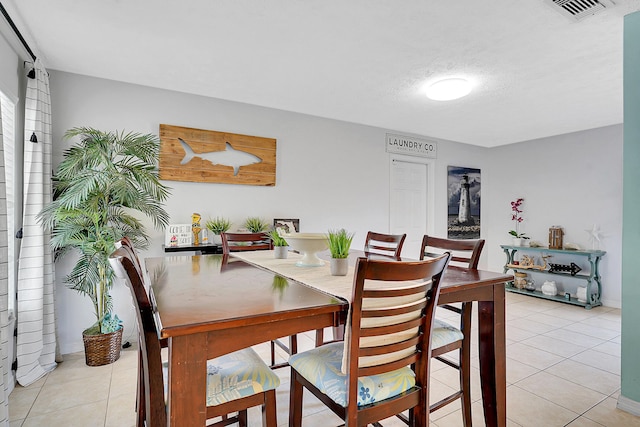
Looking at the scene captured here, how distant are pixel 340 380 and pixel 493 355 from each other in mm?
873

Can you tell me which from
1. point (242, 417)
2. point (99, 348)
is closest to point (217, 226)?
point (99, 348)

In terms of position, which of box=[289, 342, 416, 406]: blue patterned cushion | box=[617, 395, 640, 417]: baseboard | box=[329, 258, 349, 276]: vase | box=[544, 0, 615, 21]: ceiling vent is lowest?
box=[617, 395, 640, 417]: baseboard

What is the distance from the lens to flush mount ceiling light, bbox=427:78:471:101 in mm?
3021

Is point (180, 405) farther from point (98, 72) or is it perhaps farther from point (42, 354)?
point (98, 72)

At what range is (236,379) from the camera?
125 centimetres

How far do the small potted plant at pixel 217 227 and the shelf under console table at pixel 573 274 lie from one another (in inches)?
166

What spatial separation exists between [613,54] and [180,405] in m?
3.46

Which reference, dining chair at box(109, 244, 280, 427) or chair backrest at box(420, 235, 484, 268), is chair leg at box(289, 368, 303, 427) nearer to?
dining chair at box(109, 244, 280, 427)

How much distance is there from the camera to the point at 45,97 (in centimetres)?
265

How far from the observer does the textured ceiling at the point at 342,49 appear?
6.72 feet

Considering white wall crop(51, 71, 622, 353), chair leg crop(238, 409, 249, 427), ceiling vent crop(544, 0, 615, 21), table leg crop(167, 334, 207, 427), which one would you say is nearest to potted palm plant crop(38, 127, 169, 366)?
white wall crop(51, 71, 622, 353)

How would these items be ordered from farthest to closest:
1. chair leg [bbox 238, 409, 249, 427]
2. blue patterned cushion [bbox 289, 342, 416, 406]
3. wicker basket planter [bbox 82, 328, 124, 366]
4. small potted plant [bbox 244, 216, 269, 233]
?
small potted plant [bbox 244, 216, 269, 233], wicker basket planter [bbox 82, 328, 124, 366], chair leg [bbox 238, 409, 249, 427], blue patterned cushion [bbox 289, 342, 416, 406]

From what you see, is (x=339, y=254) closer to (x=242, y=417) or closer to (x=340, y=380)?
(x=340, y=380)

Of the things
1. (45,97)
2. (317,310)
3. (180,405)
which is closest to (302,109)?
(45,97)
